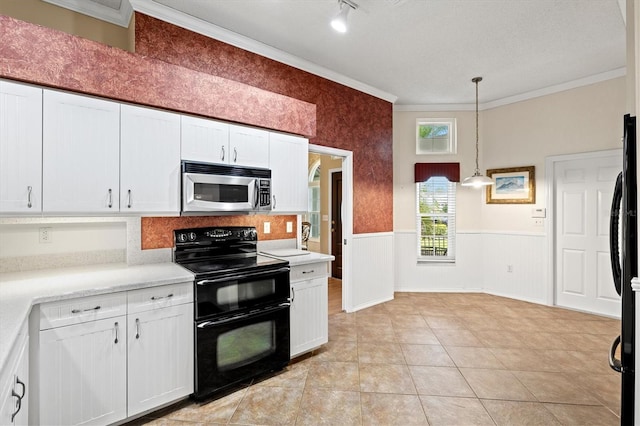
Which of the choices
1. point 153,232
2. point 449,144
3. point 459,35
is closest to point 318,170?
point 449,144

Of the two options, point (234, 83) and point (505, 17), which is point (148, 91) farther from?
point (505, 17)

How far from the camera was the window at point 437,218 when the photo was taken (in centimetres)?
564

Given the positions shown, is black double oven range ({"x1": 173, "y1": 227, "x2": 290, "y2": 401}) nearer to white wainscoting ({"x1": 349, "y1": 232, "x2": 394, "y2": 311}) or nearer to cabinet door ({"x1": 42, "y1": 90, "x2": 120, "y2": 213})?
cabinet door ({"x1": 42, "y1": 90, "x2": 120, "y2": 213})

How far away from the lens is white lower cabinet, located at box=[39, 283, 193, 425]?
1.84 metres

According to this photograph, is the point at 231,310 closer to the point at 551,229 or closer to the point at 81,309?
the point at 81,309

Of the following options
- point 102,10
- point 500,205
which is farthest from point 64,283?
point 500,205

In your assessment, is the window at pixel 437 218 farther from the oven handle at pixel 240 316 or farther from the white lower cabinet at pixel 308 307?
the oven handle at pixel 240 316

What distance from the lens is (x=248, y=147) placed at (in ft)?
9.81

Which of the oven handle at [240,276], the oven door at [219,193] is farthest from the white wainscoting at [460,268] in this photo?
the oven door at [219,193]

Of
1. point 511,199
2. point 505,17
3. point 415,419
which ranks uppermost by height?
point 505,17

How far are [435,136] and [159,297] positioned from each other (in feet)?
16.2

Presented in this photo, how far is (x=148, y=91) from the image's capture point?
2.45 meters

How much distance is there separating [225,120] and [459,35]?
8.18 ft

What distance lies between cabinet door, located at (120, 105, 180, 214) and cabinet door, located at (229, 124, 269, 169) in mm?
466
